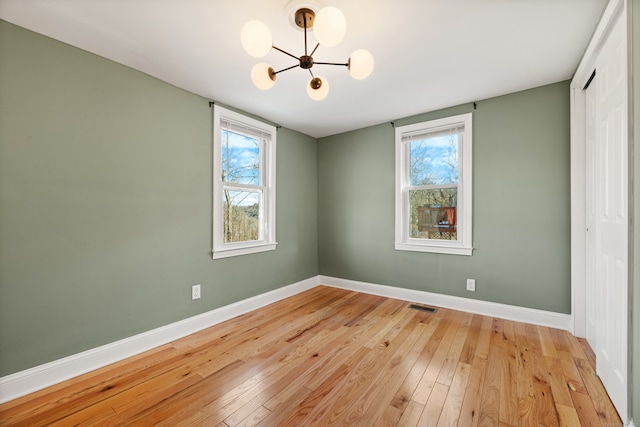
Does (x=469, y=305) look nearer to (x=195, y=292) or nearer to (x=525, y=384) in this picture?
(x=525, y=384)

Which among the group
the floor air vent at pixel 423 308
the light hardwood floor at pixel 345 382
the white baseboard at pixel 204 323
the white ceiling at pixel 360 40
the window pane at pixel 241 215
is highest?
the white ceiling at pixel 360 40

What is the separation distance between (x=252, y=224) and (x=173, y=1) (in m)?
2.29

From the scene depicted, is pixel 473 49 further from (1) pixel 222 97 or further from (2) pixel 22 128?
(2) pixel 22 128

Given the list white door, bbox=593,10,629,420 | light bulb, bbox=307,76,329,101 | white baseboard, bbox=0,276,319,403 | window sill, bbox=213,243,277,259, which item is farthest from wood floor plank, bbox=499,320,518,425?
window sill, bbox=213,243,277,259

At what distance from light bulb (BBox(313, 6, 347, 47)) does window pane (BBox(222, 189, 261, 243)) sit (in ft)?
6.85

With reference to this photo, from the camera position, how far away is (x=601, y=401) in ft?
5.25

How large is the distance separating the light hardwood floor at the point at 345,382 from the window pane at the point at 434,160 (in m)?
1.67

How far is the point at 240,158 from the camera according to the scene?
126 inches

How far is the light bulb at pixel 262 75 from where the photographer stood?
66.6 inches

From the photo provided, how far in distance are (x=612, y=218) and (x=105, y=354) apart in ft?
11.8

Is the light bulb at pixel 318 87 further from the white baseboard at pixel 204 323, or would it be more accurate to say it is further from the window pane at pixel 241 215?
the white baseboard at pixel 204 323

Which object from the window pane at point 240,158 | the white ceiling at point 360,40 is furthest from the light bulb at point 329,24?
the window pane at point 240,158

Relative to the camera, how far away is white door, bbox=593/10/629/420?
143 centimetres

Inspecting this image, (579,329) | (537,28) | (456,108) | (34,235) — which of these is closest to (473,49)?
(537,28)
